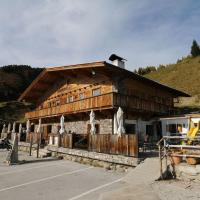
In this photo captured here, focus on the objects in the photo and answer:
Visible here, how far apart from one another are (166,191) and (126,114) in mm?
11552

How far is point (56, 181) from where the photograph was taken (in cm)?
1176

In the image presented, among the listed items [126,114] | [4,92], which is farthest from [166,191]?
[4,92]

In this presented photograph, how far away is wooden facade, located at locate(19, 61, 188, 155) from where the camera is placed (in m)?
17.9

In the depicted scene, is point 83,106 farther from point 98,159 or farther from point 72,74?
point 98,159

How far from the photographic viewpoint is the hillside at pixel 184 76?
41.5m

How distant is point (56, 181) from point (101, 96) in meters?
8.68

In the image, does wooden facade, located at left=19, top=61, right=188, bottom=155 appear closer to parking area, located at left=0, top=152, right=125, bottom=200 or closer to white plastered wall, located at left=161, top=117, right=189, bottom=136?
white plastered wall, located at left=161, top=117, right=189, bottom=136

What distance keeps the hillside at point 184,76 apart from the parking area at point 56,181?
2831 cm

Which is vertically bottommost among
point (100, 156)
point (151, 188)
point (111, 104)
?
point (151, 188)

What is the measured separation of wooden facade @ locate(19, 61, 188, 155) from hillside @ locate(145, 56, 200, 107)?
14547 mm

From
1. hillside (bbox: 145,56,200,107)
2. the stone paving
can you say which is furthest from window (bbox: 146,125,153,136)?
hillside (bbox: 145,56,200,107)

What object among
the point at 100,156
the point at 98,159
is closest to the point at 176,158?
the point at 100,156

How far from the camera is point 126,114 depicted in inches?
802

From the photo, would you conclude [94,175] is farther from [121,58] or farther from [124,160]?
[121,58]
